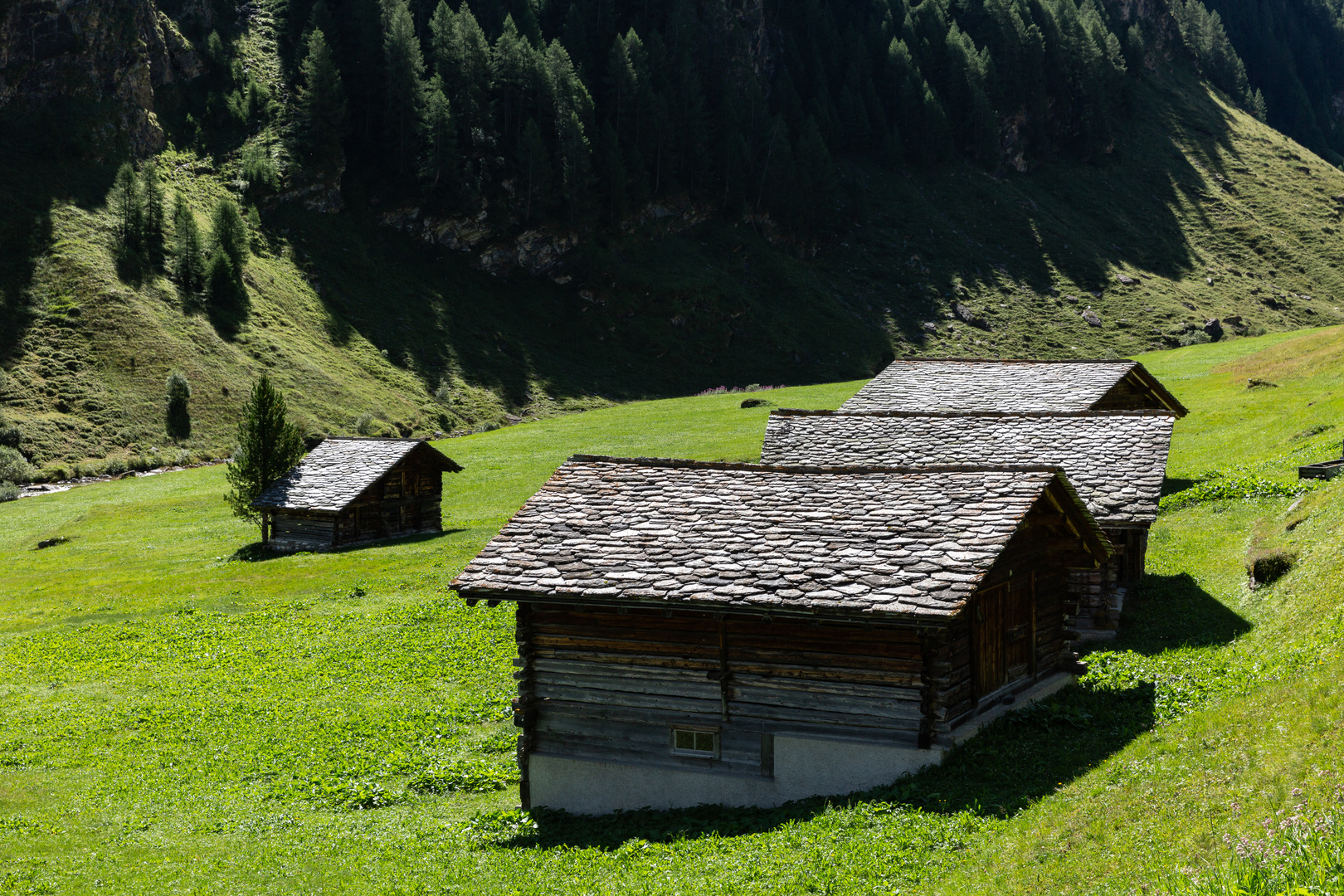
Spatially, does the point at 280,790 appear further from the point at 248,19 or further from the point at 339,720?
the point at 248,19

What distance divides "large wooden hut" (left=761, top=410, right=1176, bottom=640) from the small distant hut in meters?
21.9

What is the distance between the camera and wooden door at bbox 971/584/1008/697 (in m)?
17.1

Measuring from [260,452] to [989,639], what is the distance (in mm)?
38619

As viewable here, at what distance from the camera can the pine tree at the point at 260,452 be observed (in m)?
47.3

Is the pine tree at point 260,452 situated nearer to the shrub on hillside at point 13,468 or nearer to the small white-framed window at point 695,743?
the shrub on hillside at point 13,468

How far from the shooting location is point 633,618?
58.5 feet

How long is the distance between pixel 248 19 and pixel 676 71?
4845 centimetres

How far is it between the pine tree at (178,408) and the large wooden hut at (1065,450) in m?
51.8

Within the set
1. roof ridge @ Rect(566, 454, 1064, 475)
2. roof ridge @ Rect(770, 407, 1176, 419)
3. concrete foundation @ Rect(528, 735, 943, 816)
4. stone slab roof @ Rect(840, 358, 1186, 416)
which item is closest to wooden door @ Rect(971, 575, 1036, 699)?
roof ridge @ Rect(566, 454, 1064, 475)

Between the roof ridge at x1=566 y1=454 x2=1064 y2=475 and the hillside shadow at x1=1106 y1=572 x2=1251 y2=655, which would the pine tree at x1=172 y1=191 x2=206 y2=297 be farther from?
the hillside shadow at x1=1106 y1=572 x2=1251 y2=655

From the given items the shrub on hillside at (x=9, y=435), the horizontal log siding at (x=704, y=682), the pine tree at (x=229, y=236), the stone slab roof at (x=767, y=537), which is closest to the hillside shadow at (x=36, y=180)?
the shrub on hillside at (x=9, y=435)

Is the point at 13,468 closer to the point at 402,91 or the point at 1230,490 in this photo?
the point at 402,91

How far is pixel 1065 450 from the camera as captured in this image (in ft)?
88.1

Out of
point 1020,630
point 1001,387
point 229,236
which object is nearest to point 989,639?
point 1020,630
